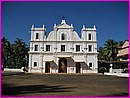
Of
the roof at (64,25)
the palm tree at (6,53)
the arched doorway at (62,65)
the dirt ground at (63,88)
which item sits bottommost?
the dirt ground at (63,88)

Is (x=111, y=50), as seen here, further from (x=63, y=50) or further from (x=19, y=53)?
(x=19, y=53)

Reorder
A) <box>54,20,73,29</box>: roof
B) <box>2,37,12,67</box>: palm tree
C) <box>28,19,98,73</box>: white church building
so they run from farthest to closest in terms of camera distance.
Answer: <box>2,37,12,67</box>: palm tree → <box>54,20,73,29</box>: roof → <box>28,19,98,73</box>: white church building

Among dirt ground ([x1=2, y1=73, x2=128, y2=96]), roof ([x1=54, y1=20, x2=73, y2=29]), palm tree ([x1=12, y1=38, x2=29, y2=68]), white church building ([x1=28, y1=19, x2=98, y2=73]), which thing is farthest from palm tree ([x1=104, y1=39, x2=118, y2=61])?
dirt ground ([x1=2, y1=73, x2=128, y2=96])

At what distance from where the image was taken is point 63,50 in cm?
3134

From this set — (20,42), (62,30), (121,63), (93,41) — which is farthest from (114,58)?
(20,42)

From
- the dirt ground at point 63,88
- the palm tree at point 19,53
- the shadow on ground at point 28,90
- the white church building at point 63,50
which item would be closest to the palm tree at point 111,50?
the white church building at point 63,50

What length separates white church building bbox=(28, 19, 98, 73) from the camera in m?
30.5

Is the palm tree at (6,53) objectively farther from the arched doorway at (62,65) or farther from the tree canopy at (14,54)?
the arched doorway at (62,65)

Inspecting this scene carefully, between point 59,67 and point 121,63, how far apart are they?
9325 mm

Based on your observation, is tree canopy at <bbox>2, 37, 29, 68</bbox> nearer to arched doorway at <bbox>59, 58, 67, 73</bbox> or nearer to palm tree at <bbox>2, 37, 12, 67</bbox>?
palm tree at <bbox>2, 37, 12, 67</bbox>

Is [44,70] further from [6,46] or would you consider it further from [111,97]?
[111,97]

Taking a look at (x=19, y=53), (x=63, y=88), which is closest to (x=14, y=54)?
(x=19, y=53)

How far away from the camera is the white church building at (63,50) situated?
3048 centimetres

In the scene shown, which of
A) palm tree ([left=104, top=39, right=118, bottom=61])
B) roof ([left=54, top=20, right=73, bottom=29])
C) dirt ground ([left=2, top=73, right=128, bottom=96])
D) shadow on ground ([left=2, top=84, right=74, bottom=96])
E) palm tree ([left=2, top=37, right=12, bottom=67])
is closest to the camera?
dirt ground ([left=2, top=73, right=128, bottom=96])
